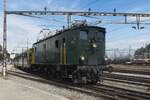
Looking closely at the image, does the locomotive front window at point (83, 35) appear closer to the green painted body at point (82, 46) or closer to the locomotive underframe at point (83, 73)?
the green painted body at point (82, 46)

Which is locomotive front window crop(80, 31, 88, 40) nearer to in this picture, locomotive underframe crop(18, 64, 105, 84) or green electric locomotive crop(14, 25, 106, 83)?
green electric locomotive crop(14, 25, 106, 83)

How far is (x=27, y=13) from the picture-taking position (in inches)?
1657

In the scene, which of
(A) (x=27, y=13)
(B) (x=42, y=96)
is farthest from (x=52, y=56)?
(A) (x=27, y=13)

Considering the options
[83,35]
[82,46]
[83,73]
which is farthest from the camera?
[83,35]

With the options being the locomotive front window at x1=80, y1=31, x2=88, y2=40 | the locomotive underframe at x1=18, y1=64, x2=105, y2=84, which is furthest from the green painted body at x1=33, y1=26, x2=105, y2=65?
the locomotive underframe at x1=18, y1=64, x2=105, y2=84

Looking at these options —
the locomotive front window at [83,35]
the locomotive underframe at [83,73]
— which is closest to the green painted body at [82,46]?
the locomotive front window at [83,35]

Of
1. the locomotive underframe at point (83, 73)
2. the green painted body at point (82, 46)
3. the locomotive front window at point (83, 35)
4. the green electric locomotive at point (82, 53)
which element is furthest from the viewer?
the locomotive front window at point (83, 35)

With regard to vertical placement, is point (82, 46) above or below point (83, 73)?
above

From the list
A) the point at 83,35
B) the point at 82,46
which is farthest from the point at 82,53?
the point at 83,35

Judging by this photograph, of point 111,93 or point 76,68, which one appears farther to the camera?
point 76,68

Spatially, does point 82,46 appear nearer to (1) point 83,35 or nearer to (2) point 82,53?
(2) point 82,53

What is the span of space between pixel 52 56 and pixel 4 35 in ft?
29.4

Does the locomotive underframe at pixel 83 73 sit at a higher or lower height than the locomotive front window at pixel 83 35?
lower

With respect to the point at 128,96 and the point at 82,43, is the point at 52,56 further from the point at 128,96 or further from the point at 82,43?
the point at 128,96
